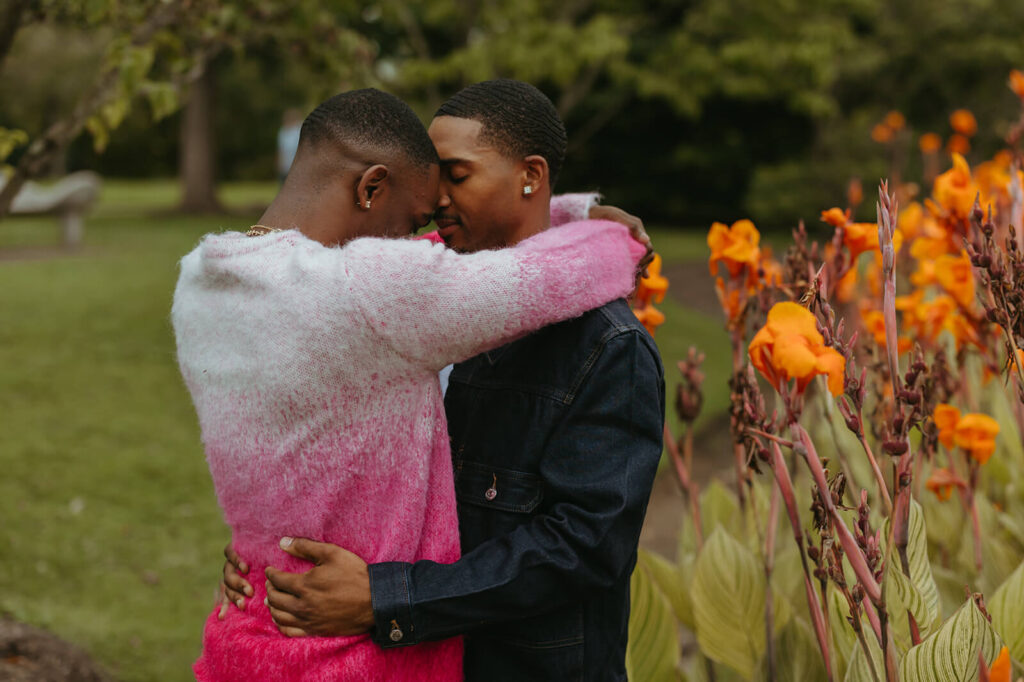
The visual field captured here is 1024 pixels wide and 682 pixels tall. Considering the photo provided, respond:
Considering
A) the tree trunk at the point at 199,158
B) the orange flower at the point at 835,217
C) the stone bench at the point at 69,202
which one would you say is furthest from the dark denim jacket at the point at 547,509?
the tree trunk at the point at 199,158

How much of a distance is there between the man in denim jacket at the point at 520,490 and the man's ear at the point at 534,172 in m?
0.01

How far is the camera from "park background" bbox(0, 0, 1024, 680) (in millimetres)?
3471

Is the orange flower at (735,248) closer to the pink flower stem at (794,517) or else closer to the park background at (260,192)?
the pink flower stem at (794,517)

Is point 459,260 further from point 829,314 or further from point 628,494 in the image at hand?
point 829,314

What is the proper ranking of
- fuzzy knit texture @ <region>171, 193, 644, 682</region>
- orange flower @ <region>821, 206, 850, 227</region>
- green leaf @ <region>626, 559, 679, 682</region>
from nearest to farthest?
fuzzy knit texture @ <region>171, 193, 644, 682</region> → orange flower @ <region>821, 206, 850, 227</region> → green leaf @ <region>626, 559, 679, 682</region>

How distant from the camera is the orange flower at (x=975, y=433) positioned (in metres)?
1.98

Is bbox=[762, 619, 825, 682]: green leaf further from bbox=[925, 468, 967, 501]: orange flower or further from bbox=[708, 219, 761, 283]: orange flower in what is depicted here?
bbox=[708, 219, 761, 283]: orange flower

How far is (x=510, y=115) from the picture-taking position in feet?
5.29

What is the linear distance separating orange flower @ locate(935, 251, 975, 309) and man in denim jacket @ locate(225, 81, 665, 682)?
1204mm

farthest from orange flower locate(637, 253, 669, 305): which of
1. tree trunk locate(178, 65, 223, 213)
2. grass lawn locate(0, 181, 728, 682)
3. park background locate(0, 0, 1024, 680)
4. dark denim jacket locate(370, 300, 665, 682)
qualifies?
tree trunk locate(178, 65, 223, 213)

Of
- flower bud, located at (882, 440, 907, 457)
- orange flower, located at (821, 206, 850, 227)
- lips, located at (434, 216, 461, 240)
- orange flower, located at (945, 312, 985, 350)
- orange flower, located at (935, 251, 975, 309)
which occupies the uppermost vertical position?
orange flower, located at (821, 206, 850, 227)

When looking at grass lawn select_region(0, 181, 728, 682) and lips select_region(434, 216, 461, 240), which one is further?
grass lawn select_region(0, 181, 728, 682)

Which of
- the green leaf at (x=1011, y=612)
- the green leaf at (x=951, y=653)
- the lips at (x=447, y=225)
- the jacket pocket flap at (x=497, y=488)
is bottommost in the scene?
the green leaf at (x=1011, y=612)

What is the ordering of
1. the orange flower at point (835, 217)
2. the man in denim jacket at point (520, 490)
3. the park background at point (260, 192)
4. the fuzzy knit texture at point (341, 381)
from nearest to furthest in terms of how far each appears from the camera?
the fuzzy knit texture at point (341, 381), the man in denim jacket at point (520, 490), the orange flower at point (835, 217), the park background at point (260, 192)
